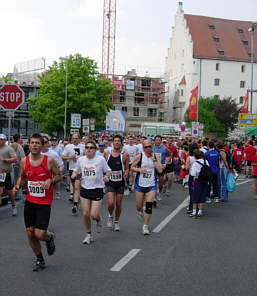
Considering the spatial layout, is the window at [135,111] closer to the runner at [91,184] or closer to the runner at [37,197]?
the runner at [91,184]

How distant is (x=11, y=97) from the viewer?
14.1m

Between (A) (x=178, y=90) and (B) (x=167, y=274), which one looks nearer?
(B) (x=167, y=274)

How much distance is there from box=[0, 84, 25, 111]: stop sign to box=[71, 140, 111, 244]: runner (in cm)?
657

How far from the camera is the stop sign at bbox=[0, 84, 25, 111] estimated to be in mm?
13984

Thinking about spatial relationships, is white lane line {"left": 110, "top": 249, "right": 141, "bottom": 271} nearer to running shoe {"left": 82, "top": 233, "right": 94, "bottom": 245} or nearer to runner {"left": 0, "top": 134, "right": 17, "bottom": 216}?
running shoe {"left": 82, "top": 233, "right": 94, "bottom": 245}

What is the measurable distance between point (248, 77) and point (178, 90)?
12637 mm

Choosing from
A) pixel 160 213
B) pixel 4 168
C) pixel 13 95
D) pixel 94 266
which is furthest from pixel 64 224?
pixel 13 95

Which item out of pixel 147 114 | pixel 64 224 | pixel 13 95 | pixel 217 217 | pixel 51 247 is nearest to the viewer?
pixel 51 247

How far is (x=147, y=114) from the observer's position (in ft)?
290

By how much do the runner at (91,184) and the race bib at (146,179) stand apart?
3.63 ft

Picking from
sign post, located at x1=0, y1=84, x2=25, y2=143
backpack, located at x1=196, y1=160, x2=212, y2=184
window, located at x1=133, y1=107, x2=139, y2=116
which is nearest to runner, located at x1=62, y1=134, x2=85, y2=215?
sign post, located at x1=0, y1=84, x2=25, y2=143

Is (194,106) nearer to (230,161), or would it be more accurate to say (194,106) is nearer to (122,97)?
(230,161)

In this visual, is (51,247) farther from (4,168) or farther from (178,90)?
(178,90)

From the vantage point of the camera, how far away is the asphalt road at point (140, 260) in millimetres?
5324
